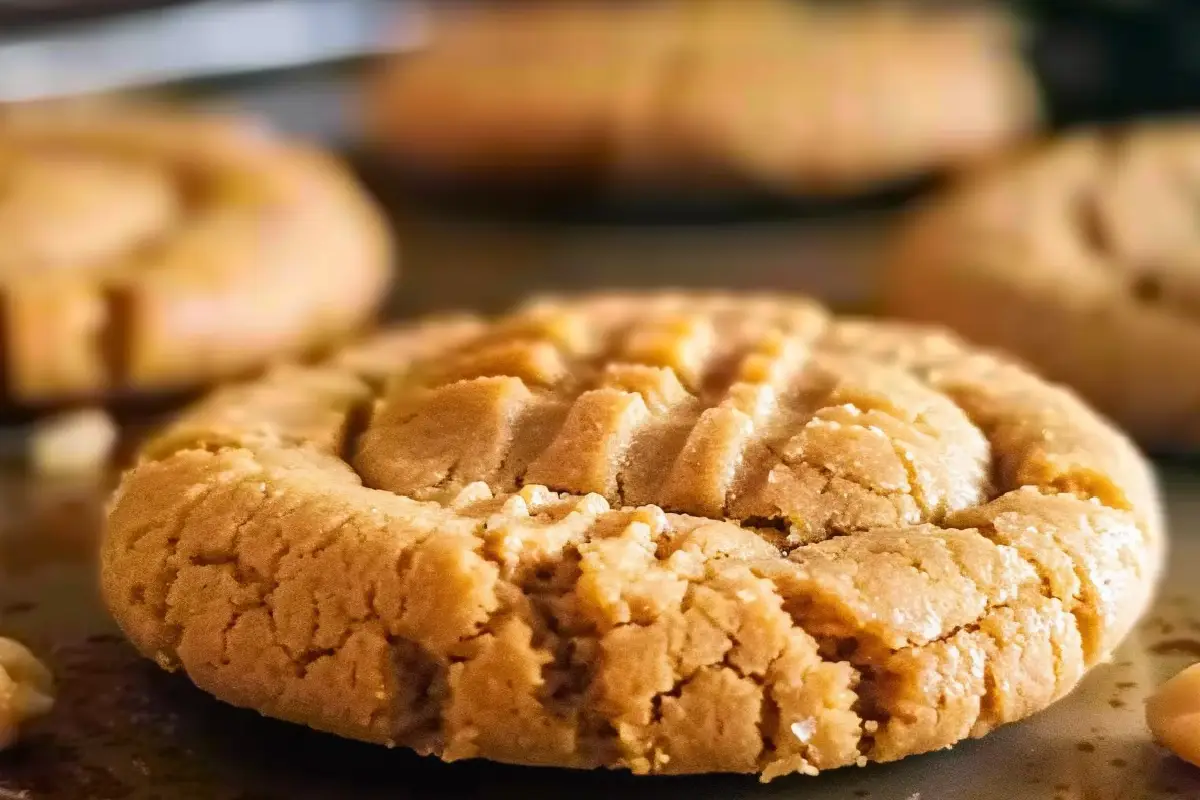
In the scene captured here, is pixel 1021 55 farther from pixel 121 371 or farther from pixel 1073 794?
pixel 1073 794

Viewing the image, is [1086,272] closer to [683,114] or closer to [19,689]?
[683,114]

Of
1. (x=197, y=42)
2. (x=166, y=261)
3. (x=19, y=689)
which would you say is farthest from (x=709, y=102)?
(x=19, y=689)

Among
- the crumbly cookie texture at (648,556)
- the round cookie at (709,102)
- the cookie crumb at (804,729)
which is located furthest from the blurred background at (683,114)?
the cookie crumb at (804,729)

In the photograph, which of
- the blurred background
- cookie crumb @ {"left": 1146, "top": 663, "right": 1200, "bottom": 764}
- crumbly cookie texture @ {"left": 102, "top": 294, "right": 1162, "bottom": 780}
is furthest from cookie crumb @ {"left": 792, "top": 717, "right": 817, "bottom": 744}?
the blurred background

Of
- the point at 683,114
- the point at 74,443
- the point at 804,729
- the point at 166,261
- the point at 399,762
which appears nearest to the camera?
the point at 804,729

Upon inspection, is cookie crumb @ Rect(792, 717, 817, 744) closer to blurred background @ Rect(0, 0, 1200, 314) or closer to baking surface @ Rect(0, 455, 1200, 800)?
baking surface @ Rect(0, 455, 1200, 800)

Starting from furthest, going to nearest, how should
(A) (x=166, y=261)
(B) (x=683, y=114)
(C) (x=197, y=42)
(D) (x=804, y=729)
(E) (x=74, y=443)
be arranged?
(C) (x=197, y=42) → (B) (x=683, y=114) → (A) (x=166, y=261) → (E) (x=74, y=443) → (D) (x=804, y=729)

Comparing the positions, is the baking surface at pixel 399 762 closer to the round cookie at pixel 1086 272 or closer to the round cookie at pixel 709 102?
the round cookie at pixel 1086 272

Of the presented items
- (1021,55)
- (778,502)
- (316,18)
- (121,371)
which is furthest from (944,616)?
(316,18)
